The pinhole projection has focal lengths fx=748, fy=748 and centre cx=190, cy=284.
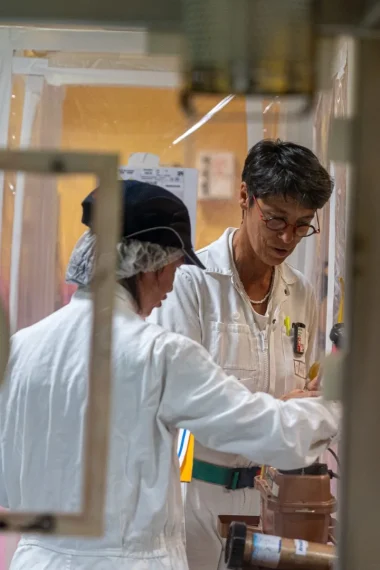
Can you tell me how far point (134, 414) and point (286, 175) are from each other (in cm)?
48

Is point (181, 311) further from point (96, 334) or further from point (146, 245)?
point (96, 334)

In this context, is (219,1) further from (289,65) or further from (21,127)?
(21,127)

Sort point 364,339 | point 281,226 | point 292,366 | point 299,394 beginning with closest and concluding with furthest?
point 364,339 → point 299,394 → point 292,366 → point 281,226

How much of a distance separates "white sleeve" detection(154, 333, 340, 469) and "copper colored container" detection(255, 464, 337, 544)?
0.03m

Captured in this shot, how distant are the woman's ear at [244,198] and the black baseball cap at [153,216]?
0.21m

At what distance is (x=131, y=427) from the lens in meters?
0.95

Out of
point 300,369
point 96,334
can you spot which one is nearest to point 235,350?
point 300,369

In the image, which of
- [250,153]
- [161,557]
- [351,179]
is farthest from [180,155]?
[161,557]

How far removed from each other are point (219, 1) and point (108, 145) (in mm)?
156

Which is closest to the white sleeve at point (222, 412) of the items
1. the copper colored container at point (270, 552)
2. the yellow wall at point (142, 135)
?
the copper colored container at point (270, 552)

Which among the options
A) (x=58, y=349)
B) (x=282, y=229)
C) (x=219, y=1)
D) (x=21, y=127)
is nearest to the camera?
(x=219, y=1)

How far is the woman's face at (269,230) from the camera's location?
1.21m

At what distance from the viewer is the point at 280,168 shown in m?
1.22

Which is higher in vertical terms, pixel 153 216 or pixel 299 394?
pixel 153 216
